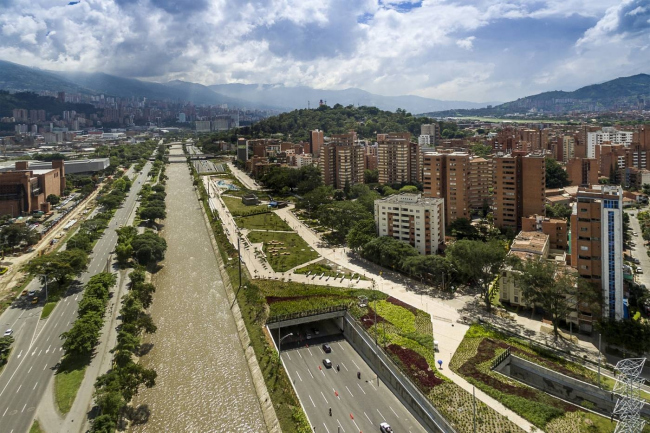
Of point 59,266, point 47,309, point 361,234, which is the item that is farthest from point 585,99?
point 47,309

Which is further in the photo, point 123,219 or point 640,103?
point 640,103

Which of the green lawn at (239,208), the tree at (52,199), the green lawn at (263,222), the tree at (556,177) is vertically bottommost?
the green lawn at (263,222)

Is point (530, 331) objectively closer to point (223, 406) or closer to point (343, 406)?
point (343, 406)

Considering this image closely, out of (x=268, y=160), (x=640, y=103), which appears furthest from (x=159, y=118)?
(x=640, y=103)

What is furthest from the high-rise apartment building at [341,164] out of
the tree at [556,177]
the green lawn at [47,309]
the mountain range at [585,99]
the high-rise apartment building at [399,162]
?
the mountain range at [585,99]

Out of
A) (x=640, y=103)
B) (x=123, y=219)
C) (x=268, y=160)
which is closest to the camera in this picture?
(x=123, y=219)

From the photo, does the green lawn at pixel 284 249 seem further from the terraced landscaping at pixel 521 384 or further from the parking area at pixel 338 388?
the terraced landscaping at pixel 521 384

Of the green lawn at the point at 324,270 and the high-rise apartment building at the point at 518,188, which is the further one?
the high-rise apartment building at the point at 518,188

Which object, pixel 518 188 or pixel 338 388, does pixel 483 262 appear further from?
pixel 518 188
